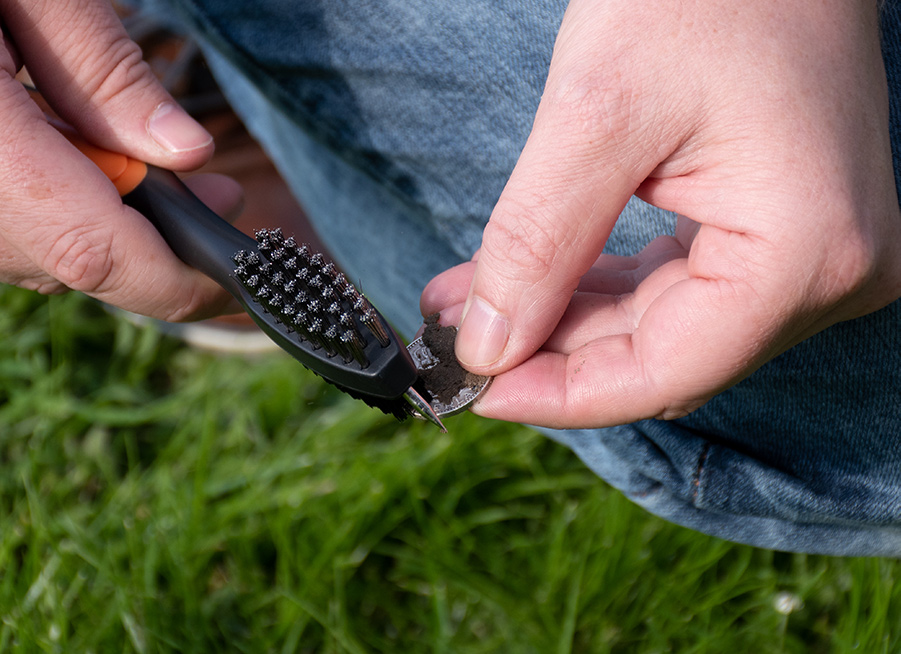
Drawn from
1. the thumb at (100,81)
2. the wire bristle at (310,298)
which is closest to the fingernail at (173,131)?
the thumb at (100,81)

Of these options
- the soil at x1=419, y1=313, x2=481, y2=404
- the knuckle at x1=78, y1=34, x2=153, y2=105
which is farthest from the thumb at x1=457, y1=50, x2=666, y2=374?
the knuckle at x1=78, y1=34, x2=153, y2=105

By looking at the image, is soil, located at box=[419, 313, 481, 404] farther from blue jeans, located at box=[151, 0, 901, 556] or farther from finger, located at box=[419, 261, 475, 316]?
blue jeans, located at box=[151, 0, 901, 556]

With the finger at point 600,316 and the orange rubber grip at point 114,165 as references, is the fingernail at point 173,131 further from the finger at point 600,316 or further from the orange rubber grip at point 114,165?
the finger at point 600,316

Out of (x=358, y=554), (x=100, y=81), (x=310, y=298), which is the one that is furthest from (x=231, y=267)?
(x=358, y=554)

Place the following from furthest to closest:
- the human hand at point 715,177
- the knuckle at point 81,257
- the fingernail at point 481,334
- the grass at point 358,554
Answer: the grass at point 358,554 < the knuckle at point 81,257 < the fingernail at point 481,334 < the human hand at point 715,177

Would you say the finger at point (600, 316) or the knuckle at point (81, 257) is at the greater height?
the finger at point (600, 316)

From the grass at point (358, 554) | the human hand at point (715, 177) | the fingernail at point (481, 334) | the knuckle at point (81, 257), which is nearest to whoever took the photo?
the human hand at point (715, 177)

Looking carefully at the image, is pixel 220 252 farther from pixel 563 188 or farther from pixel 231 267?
pixel 563 188

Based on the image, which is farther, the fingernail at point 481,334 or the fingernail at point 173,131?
the fingernail at point 173,131
